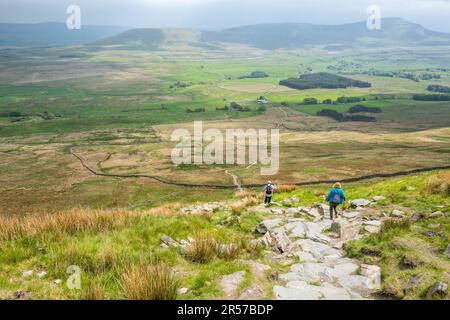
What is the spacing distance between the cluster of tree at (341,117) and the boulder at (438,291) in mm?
165208

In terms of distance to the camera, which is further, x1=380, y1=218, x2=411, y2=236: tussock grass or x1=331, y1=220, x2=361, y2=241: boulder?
x1=331, y1=220, x2=361, y2=241: boulder

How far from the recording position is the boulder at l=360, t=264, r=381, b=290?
33.0 ft

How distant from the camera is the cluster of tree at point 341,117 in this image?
539 ft

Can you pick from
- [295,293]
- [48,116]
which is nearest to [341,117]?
[48,116]

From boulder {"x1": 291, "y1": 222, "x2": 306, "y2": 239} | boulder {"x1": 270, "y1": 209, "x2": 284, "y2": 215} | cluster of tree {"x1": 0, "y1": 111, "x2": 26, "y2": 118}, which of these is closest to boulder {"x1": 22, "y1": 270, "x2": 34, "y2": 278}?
boulder {"x1": 291, "y1": 222, "x2": 306, "y2": 239}

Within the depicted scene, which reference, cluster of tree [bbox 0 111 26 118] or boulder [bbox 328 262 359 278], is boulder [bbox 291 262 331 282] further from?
cluster of tree [bbox 0 111 26 118]

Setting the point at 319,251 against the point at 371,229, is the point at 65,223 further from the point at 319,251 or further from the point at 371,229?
the point at 371,229

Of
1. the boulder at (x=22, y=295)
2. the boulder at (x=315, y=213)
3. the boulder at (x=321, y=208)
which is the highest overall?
the boulder at (x=22, y=295)

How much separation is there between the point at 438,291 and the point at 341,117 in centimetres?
17036

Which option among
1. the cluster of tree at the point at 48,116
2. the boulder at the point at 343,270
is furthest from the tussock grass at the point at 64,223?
the cluster of tree at the point at 48,116

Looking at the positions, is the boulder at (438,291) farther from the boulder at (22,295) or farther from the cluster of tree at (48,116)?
the cluster of tree at (48,116)

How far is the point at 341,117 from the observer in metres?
170

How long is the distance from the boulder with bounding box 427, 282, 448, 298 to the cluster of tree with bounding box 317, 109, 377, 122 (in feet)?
542
